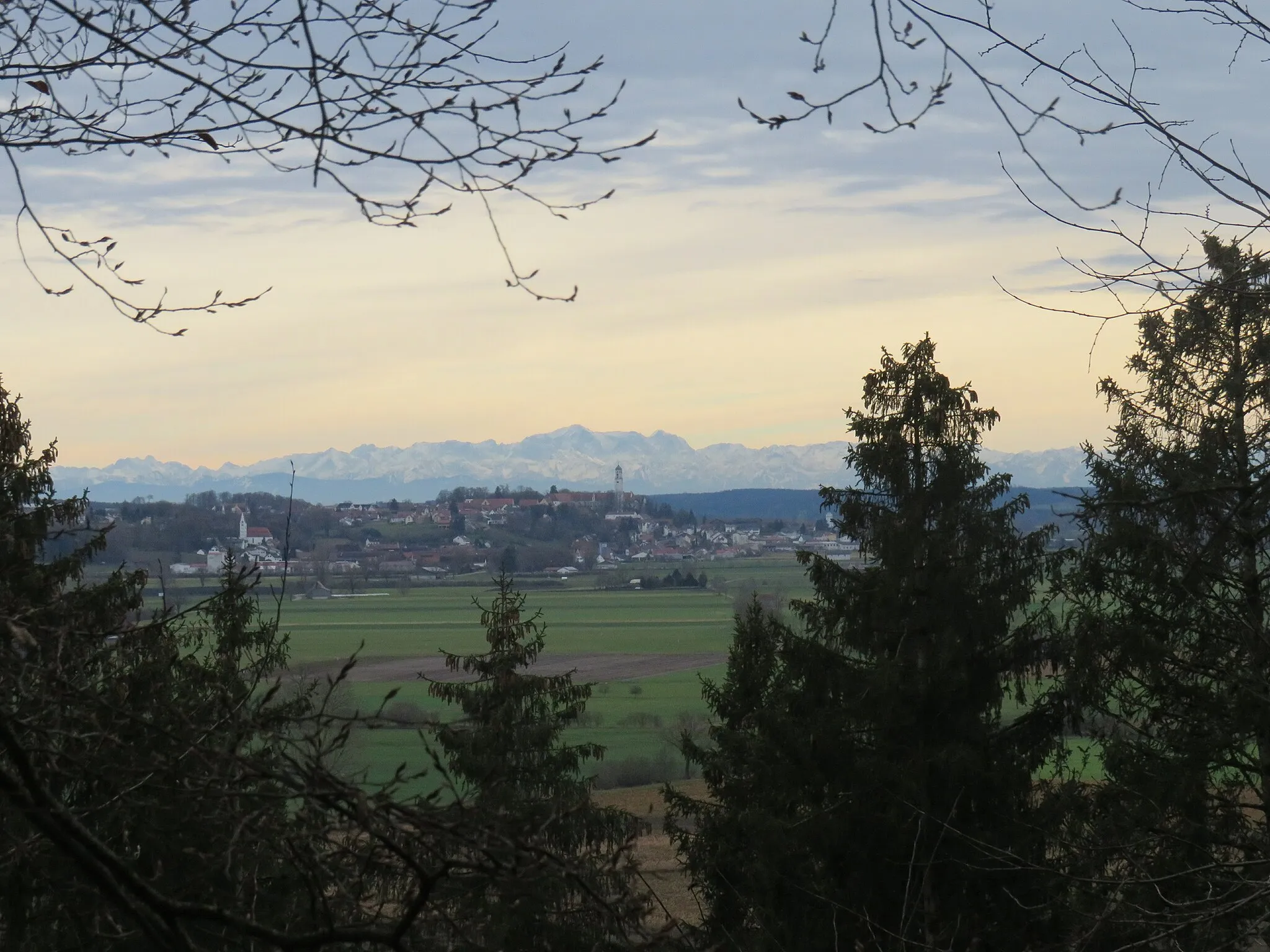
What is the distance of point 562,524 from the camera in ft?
349

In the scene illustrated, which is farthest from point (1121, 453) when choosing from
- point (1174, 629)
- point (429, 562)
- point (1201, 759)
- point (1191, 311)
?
point (429, 562)

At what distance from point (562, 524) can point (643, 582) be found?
332 inches

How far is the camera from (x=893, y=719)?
13344 millimetres

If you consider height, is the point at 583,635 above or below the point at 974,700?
below

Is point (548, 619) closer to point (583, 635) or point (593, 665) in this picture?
point (593, 665)

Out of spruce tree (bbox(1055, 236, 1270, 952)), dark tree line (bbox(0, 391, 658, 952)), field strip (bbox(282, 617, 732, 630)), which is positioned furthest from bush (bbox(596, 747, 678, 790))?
dark tree line (bbox(0, 391, 658, 952))

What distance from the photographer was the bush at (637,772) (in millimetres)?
35250

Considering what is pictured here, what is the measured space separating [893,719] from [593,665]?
4752 centimetres

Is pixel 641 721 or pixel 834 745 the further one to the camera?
pixel 641 721

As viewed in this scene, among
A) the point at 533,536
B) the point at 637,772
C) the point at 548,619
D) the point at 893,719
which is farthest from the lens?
the point at 533,536

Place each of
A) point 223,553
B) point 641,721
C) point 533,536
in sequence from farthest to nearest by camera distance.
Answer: point 533,536 < point 641,721 < point 223,553

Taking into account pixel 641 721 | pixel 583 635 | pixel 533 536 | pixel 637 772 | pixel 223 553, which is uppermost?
pixel 223 553

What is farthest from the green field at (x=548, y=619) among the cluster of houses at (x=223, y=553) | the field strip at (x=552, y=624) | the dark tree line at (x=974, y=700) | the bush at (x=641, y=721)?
the cluster of houses at (x=223, y=553)

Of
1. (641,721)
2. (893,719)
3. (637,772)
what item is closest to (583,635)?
(641,721)
